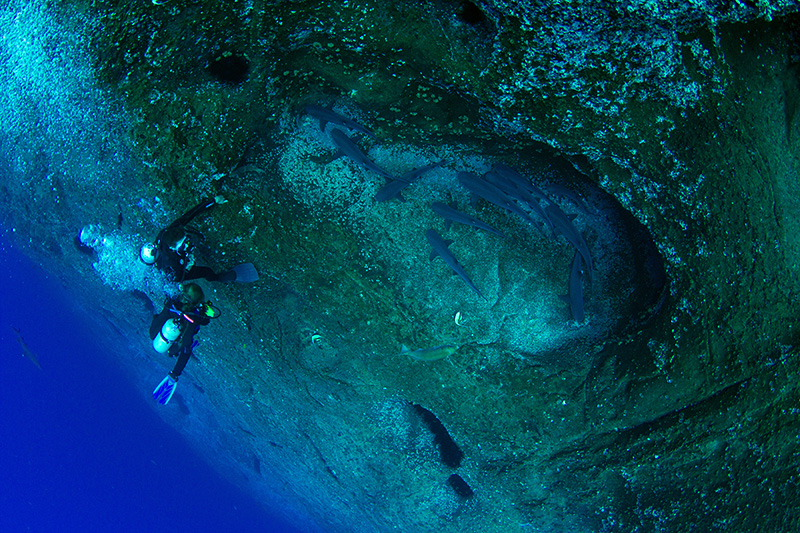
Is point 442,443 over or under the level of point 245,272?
under

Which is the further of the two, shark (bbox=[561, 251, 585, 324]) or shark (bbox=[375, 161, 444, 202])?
shark (bbox=[375, 161, 444, 202])

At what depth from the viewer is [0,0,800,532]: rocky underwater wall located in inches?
109

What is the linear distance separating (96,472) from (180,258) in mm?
39961

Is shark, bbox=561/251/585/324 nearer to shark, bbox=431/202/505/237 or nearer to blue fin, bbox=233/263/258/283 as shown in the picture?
shark, bbox=431/202/505/237

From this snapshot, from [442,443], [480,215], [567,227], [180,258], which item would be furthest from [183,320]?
[567,227]

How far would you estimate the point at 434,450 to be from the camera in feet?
17.3

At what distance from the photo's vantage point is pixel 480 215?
169 inches

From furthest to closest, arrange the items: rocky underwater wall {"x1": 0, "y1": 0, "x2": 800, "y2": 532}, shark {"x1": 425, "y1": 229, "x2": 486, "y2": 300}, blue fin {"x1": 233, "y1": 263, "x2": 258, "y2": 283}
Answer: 1. blue fin {"x1": 233, "y1": 263, "x2": 258, "y2": 283}
2. shark {"x1": 425, "y1": 229, "x2": 486, "y2": 300}
3. rocky underwater wall {"x1": 0, "y1": 0, "x2": 800, "y2": 532}

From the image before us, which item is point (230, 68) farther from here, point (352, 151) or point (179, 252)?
point (179, 252)

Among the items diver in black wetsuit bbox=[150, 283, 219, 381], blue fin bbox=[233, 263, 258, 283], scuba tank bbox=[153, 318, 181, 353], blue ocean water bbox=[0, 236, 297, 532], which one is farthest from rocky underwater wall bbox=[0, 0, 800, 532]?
blue ocean water bbox=[0, 236, 297, 532]

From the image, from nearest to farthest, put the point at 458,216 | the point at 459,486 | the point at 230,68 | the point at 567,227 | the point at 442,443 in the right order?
the point at 230,68 → the point at 567,227 → the point at 458,216 → the point at 442,443 → the point at 459,486

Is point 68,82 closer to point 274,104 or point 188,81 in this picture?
point 188,81

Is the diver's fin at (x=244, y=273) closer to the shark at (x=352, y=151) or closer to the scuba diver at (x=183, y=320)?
the scuba diver at (x=183, y=320)

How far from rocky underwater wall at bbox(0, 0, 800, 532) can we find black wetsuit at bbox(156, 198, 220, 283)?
0.26 m
